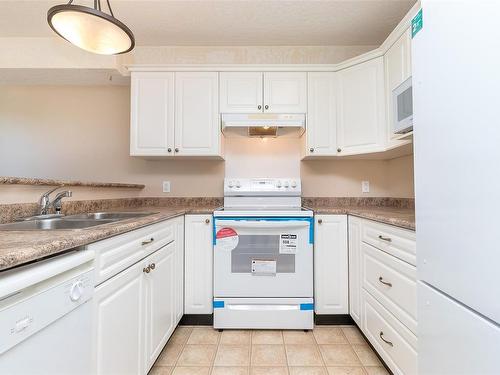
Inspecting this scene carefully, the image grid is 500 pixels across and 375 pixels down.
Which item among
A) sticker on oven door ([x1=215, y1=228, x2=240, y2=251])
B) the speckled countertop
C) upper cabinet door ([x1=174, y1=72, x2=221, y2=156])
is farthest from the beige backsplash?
the speckled countertop

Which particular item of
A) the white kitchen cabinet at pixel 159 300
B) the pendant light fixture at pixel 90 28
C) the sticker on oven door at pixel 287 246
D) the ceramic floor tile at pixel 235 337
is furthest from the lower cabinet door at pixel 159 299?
the pendant light fixture at pixel 90 28

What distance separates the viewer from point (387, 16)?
202 centimetres

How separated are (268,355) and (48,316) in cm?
134

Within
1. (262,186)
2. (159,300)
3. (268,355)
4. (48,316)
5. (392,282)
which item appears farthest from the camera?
(262,186)

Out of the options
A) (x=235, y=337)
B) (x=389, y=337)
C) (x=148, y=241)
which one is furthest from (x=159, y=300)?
(x=389, y=337)

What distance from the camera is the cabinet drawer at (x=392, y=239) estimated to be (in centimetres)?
113

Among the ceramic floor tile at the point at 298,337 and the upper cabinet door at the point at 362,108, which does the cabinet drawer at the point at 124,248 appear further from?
the upper cabinet door at the point at 362,108

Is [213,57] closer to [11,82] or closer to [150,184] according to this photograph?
[150,184]

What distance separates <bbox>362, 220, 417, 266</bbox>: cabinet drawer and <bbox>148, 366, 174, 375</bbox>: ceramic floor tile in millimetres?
1412

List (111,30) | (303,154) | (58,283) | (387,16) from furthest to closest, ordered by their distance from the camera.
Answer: (303,154), (387,16), (111,30), (58,283)

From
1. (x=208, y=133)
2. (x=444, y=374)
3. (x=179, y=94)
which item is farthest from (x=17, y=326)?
(x=179, y=94)

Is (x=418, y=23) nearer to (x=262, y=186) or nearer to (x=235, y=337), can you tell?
(x=262, y=186)

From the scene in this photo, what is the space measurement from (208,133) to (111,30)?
1.05m

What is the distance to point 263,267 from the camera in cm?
179
